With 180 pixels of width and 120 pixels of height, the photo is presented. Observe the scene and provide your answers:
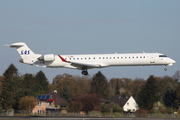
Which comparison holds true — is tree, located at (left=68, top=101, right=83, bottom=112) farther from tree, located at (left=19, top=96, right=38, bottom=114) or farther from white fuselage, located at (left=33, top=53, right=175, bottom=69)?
white fuselage, located at (left=33, top=53, right=175, bottom=69)

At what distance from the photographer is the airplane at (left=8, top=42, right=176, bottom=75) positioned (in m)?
37.5

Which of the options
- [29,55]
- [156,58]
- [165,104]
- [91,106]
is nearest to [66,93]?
[91,106]

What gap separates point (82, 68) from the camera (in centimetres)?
3972

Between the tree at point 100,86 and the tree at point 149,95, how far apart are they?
20.1 metres

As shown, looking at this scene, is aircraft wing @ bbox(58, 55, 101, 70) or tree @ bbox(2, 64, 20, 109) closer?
aircraft wing @ bbox(58, 55, 101, 70)

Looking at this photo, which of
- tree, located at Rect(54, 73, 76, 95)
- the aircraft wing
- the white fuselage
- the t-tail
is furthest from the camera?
tree, located at Rect(54, 73, 76, 95)

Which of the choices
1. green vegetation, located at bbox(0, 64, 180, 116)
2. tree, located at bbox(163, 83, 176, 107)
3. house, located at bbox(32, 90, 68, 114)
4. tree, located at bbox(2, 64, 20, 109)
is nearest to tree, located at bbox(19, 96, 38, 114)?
green vegetation, located at bbox(0, 64, 180, 116)

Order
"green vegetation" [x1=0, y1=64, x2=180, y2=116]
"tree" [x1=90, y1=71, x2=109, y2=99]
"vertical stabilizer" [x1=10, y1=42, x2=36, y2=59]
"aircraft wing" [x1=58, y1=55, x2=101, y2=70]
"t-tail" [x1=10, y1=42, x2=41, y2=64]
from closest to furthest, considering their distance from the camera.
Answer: "aircraft wing" [x1=58, y1=55, x2=101, y2=70] < "t-tail" [x1=10, y1=42, x2=41, y2=64] < "vertical stabilizer" [x1=10, y1=42, x2=36, y2=59] < "green vegetation" [x1=0, y1=64, x2=180, y2=116] < "tree" [x1=90, y1=71, x2=109, y2=99]

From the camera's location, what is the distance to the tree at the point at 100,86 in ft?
287

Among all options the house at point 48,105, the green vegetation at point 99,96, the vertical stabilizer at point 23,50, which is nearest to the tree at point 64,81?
the green vegetation at point 99,96

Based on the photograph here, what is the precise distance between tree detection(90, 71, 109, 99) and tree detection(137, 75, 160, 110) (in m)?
20.1

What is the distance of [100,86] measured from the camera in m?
88.3

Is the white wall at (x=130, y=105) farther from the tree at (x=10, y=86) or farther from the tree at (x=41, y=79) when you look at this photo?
the tree at (x=41, y=79)

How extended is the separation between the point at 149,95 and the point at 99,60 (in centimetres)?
3374
